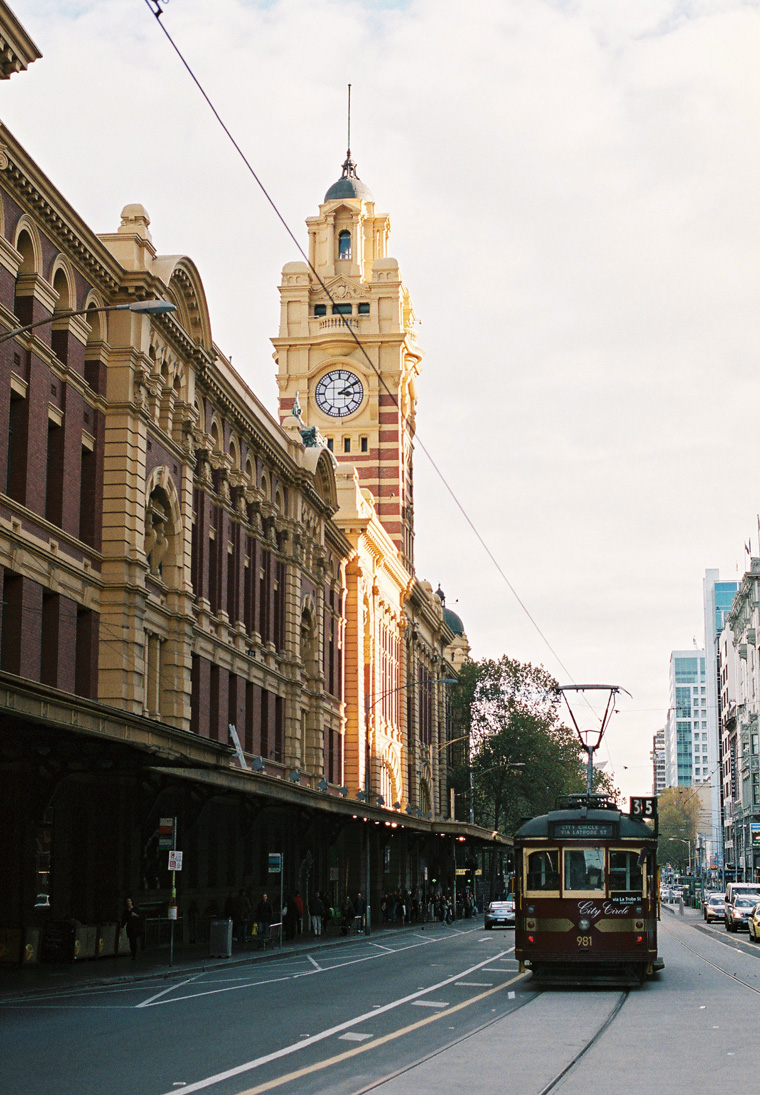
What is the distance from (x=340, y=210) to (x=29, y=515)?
69.6m

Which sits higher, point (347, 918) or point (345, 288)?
point (345, 288)

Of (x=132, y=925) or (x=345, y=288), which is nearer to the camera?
(x=132, y=925)

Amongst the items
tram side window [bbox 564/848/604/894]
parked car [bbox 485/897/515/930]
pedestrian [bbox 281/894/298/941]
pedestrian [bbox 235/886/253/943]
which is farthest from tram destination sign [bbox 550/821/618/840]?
parked car [bbox 485/897/515/930]

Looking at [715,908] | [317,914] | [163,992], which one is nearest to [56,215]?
[163,992]

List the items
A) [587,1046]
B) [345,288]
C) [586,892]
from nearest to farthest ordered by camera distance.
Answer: [587,1046] < [586,892] < [345,288]

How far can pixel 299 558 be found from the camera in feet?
183

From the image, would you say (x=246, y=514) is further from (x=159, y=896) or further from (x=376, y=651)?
(x=376, y=651)

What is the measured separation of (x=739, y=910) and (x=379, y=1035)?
148ft

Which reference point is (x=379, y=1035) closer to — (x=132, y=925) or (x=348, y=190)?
(x=132, y=925)

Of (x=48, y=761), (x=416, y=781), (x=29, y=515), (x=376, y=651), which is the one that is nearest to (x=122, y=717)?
(x=48, y=761)

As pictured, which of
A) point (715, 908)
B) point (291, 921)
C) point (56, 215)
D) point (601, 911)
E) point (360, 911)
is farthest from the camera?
point (715, 908)

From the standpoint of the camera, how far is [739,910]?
58.4 metres

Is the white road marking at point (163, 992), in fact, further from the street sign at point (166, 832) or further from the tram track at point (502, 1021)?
the tram track at point (502, 1021)

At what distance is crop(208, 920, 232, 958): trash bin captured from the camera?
109 feet
